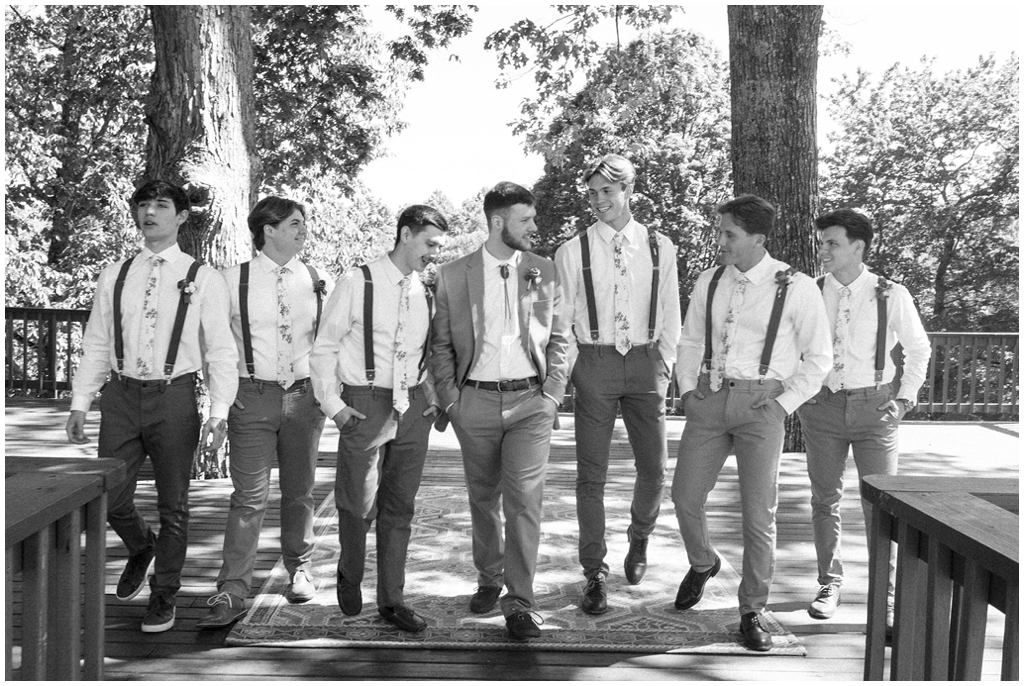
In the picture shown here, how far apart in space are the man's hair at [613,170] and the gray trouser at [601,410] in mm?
749

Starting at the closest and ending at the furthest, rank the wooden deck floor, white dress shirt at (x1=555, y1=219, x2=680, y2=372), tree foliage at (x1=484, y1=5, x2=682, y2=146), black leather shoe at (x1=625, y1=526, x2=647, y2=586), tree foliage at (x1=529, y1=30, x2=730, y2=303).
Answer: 1. the wooden deck floor
2. white dress shirt at (x1=555, y1=219, x2=680, y2=372)
3. black leather shoe at (x1=625, y1=526, x2=647, y2=586)
4. tree foliage at (x1=484, y1=5, x2=682, y2=146)
5. tree foliage at (x1=529, y1=30, x2=730, y2=303)

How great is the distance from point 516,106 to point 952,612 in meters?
15.0

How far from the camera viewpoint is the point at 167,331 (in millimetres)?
4141

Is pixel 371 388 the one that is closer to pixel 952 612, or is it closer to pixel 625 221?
pixel 625 221

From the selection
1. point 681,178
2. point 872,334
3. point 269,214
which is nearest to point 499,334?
point 269,214

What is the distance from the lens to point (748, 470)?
4.05 metres

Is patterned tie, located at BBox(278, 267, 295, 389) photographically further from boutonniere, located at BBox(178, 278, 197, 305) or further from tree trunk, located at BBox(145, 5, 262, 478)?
tree trunk, located at BBox(145, 5, 262, 478)

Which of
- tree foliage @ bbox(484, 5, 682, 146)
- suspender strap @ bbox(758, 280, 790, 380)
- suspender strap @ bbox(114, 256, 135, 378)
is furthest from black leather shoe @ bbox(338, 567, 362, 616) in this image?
tree foliage @ bbox(484, 5, 682, 146)

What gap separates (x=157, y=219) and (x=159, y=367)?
24.8 inches

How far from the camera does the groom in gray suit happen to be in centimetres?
407

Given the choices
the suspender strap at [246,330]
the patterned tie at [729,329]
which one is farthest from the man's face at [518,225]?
the suspender strap at [246,330]

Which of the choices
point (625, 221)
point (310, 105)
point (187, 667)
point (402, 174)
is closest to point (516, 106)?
point (310, 105)

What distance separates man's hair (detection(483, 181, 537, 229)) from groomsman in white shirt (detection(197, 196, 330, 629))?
0.86 m

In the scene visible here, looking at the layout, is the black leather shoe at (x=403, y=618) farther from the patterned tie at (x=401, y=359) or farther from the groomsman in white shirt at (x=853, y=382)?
the groomsman in white shirt at (x=853, y=382)
